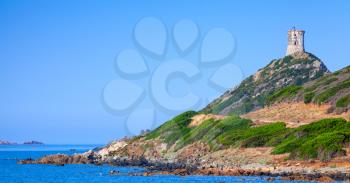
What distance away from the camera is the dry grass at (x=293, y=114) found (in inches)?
3571

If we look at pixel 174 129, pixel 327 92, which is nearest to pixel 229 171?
pixel 327 92

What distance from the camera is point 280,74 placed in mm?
160250

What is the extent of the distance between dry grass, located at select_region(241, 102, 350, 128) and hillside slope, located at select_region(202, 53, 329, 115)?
36.5 m

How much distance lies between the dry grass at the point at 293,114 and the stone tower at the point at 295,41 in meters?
53.5

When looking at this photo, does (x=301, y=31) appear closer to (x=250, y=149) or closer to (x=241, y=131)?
(x=241, y=131)

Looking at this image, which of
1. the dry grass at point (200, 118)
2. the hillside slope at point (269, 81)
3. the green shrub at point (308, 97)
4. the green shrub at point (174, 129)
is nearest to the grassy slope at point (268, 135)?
the green shrub at point (174, 129)

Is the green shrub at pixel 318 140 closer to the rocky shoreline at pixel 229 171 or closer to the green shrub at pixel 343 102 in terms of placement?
the rocky shoreline at pixel 229 171

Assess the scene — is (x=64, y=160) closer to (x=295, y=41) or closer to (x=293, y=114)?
(x=293, y=114)

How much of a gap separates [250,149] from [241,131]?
33.6 ft

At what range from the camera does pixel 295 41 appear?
6570 inches

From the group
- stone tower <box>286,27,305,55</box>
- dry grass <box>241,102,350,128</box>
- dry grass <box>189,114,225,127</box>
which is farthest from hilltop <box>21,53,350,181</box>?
stone tower <box>286,27,305,55</box>

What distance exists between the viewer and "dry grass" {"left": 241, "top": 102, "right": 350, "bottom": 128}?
3571 inches

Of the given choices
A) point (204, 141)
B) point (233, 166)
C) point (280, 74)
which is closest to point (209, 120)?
point (204, 141)

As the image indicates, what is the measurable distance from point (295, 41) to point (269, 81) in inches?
547
